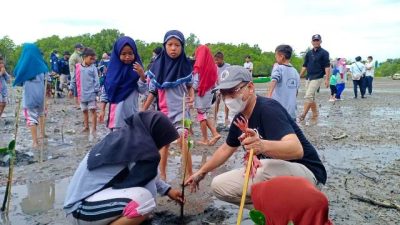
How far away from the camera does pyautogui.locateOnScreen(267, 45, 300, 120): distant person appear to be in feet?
19.9

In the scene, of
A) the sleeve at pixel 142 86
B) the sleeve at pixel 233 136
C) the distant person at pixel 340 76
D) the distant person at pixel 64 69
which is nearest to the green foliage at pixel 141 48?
the distant person at pixel 64 69

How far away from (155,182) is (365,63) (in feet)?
49.7

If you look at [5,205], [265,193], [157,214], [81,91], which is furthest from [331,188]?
[81,91]

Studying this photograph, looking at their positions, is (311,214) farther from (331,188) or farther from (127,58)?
(127,58)

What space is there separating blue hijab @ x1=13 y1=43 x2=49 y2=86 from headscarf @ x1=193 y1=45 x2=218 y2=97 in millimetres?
2603

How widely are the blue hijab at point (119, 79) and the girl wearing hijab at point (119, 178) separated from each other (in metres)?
1.85

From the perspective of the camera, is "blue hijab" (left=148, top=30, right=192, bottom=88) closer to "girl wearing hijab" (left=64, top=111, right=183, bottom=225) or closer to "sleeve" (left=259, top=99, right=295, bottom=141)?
"girl wearing hijab" (left=64, top=111, right=183, bottom=225)

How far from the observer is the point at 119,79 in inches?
192

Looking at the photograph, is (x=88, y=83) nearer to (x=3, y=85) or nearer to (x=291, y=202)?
(x=3, y=85)

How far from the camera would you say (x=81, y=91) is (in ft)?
26.9

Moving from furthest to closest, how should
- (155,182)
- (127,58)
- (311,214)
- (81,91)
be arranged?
(81,91)
(127,58)
(155,182)
(311,214)

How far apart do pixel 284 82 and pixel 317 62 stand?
3.78 meters

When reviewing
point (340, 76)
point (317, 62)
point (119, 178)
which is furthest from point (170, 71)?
point (340, 76)

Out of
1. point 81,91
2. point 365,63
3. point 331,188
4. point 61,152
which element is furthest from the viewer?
point 365,63
